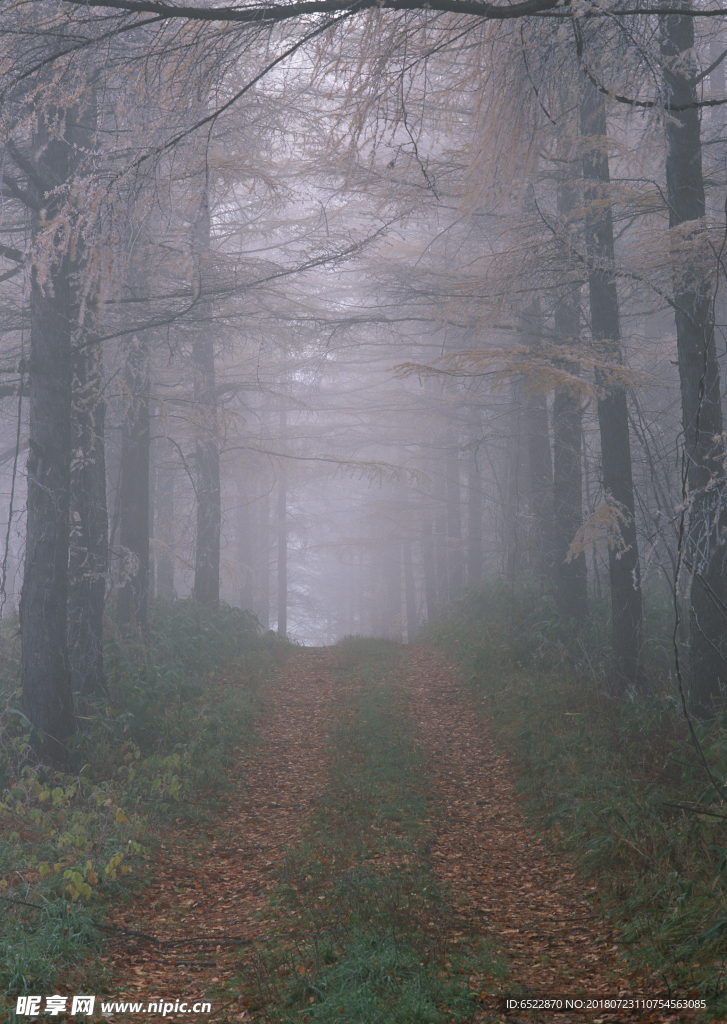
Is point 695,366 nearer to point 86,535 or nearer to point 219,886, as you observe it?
point 219,886

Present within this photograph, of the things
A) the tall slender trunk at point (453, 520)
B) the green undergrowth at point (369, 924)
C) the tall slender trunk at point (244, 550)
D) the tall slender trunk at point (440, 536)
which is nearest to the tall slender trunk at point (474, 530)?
the tall slender trunk at point (453, 520)

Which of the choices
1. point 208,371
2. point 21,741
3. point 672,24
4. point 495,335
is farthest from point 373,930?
point 495,335

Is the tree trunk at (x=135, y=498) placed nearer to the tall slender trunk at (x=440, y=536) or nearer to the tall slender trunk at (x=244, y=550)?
the tall slender trunk at (x=244, y=550)

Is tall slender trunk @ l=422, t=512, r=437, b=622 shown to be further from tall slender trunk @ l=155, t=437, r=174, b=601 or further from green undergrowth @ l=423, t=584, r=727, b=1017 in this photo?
green undergrowth @ l=423, t=584, r=727, b=1017

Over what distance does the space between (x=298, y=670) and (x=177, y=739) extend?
552 cm

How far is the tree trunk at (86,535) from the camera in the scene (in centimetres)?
838

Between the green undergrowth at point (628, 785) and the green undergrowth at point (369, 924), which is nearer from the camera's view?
the green undergrowth at point (369, 924)

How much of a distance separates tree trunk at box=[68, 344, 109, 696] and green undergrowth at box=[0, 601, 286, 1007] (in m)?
0.45

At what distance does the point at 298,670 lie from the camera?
45.3 ft

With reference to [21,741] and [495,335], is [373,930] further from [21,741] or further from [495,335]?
[495,335]

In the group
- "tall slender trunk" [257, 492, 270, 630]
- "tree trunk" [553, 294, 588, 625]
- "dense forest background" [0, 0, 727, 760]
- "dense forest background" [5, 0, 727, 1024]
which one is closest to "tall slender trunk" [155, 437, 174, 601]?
"dense forest background" [0, 0, 727, 760]

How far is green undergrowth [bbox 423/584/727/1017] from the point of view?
411cm

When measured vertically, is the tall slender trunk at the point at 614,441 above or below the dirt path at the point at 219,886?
above

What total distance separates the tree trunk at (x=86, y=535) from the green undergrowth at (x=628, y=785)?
5.49m
